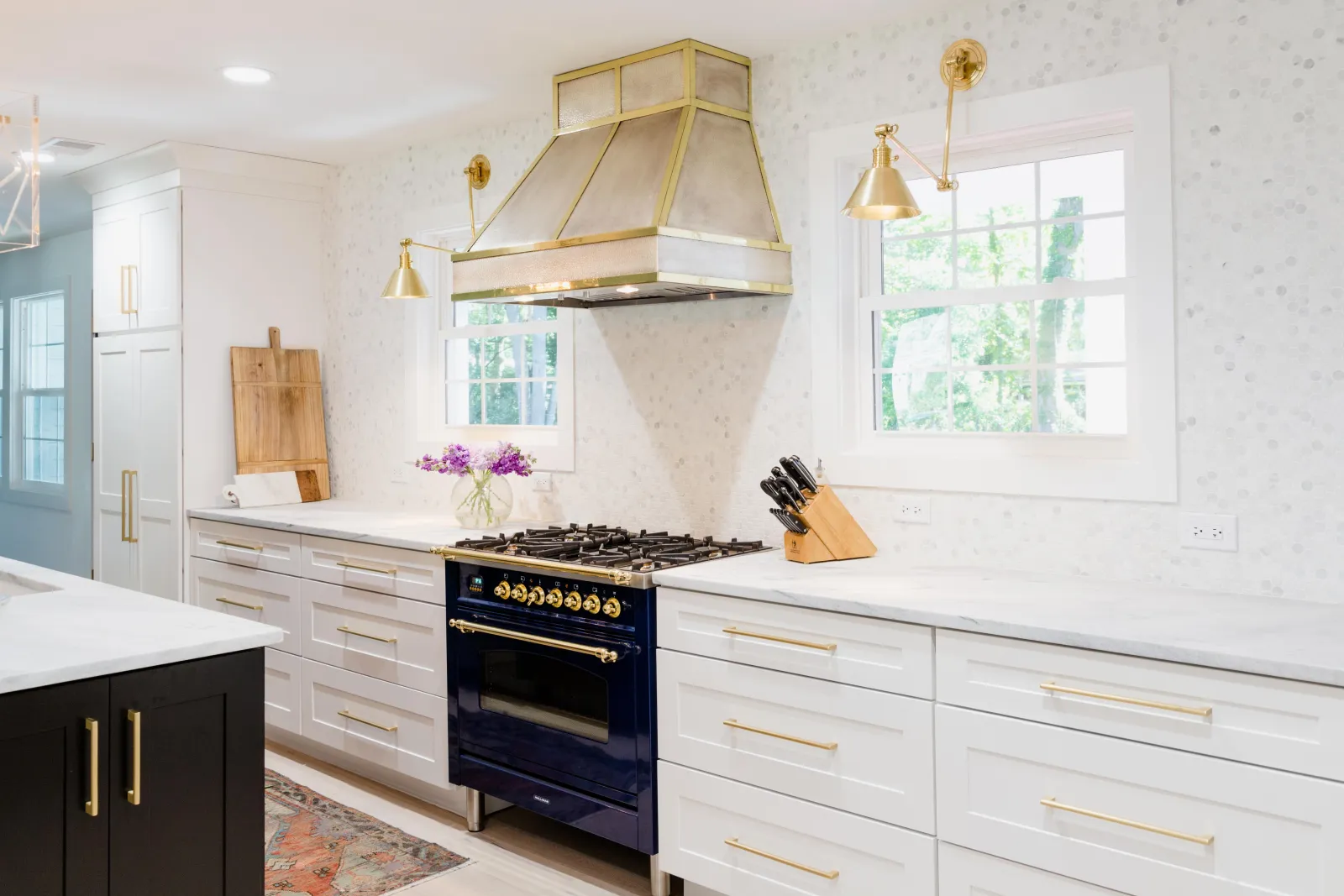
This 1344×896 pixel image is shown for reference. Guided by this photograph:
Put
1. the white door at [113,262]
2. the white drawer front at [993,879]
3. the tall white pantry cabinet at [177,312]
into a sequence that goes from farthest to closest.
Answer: the white door at [113,262]
the tall white pantry cabinet at [177,312]
the white drawer front at [993,879]

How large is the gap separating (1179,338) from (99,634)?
8.38 ft

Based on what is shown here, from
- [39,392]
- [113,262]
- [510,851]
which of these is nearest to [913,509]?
[510,851]

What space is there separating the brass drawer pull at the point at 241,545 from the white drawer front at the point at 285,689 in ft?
1.37

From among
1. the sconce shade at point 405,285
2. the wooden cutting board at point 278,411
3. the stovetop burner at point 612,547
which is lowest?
the stovetop burner at point 612,547

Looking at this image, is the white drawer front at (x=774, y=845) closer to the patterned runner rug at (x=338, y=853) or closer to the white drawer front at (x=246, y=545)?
the patterned runner rug at (x=338, y=853)

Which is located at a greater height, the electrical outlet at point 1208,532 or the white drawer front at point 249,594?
the electrical outlet at point 1208,532

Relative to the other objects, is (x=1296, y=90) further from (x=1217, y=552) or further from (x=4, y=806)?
(x=4, y=806)

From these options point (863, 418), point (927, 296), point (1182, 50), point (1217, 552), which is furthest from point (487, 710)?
point (1182, 50)

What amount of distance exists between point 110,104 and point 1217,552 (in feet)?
13.4

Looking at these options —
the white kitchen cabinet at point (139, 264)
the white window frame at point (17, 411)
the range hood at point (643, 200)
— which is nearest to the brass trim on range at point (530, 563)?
the range hood at point (643, 200)

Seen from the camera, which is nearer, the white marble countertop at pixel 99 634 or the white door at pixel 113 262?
the white marble countertop at pixel 99 634

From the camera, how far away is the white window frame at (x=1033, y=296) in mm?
2607

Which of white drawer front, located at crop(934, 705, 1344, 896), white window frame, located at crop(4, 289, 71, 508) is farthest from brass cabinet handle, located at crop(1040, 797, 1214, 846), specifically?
white window frame, located at crop(4, 289, 71, 508)

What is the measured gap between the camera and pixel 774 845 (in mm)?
2637
